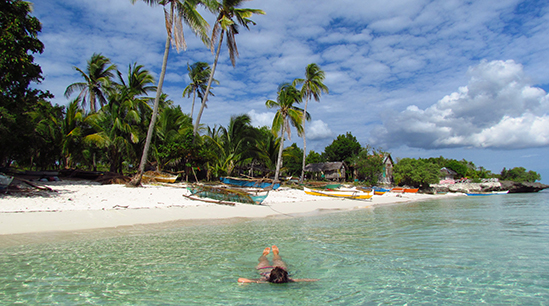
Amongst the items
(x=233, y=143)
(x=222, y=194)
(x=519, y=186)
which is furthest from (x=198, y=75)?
(x=519, y=186)

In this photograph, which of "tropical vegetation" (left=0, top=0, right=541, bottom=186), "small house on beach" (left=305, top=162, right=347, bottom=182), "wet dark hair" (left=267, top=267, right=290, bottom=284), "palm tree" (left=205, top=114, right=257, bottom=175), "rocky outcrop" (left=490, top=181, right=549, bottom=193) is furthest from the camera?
"rocky outcrop" (left=490, top=181, right=549, bottom=193)

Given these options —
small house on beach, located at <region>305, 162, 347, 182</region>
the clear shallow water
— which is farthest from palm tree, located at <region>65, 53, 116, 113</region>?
small house on beach, located at <region>305, 162, 347, 182</region>

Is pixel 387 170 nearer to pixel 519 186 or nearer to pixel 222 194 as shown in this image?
pixel 519 186

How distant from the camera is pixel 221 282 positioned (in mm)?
4262

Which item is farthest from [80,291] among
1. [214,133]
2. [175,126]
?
[214,133]

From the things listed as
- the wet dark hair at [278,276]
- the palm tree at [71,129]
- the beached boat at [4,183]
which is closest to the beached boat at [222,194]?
the beached boat at [4,183]

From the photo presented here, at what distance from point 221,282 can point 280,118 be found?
2505 centimetres

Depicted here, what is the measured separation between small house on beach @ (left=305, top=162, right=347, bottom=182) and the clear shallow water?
3793cm

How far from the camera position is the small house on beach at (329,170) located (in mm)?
45719

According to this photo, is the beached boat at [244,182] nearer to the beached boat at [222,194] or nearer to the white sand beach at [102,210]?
the white sand beach at [102,210]

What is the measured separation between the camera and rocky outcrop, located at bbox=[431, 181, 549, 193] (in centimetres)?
4753

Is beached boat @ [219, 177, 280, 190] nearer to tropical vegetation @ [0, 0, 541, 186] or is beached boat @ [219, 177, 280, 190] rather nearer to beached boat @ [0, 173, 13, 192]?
tropical vegetation @ [0, 0, 541, 186]

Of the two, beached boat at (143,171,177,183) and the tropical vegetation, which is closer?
the tropical vegetation

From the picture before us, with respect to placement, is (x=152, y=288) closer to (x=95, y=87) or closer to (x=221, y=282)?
(x=221, y=282)
